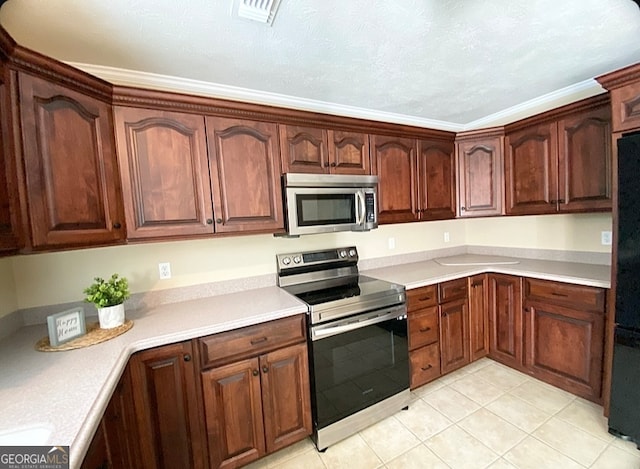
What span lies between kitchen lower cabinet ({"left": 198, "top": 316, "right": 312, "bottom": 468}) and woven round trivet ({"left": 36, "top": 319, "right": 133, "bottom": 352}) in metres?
0.42

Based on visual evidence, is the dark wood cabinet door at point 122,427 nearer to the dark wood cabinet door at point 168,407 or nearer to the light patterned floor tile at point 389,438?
the dark wood cabinet door at point 168,407

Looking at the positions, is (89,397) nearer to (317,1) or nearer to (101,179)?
(101,179)

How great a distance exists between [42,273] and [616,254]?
3.41m

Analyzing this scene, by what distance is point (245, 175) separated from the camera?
1812 millimetres

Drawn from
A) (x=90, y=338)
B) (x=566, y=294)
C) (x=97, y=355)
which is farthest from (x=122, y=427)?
(x=566, y=294)

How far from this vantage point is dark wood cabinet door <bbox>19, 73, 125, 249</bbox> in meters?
1.19

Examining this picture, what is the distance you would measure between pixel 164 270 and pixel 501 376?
288cm

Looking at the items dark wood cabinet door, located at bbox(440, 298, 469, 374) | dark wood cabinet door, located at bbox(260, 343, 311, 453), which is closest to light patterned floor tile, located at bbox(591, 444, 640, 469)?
dark wood cabinet door, located at bbox(440, 298, 469, 374)

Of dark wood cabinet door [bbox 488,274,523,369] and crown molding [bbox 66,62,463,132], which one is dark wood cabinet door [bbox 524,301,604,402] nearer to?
dark wood cabinet door [bbox 488,274,523,369]

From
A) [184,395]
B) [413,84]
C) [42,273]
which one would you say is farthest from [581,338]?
[42,273]

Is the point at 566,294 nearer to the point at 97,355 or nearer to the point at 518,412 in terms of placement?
the point at 518,412

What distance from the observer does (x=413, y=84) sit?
2.09m

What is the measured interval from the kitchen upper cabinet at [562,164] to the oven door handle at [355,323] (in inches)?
61.0

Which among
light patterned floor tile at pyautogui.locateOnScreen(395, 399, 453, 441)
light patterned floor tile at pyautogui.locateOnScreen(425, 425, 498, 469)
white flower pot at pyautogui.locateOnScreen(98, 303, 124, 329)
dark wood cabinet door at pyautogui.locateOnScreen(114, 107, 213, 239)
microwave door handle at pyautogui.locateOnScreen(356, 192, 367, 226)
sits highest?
dark wood cabinet door at pyautogui.locateOnScreen(114, 107, 213, 239)
